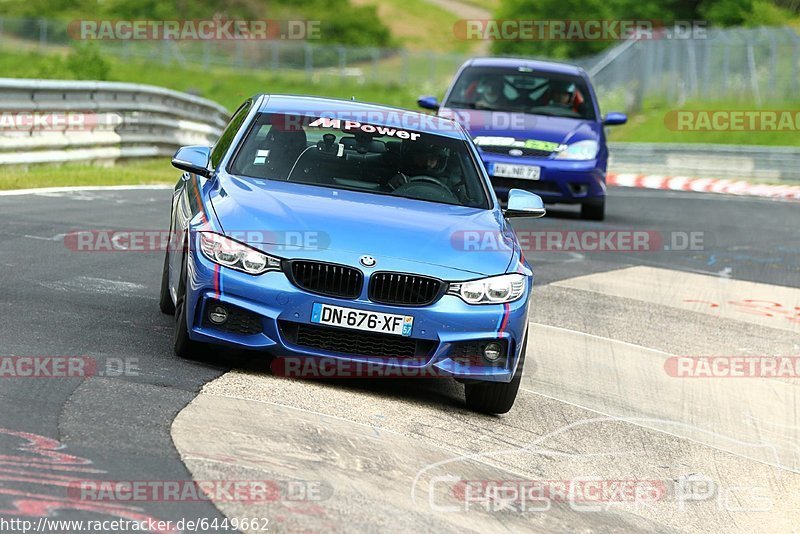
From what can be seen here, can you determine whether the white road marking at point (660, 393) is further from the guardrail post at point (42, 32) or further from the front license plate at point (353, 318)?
the guardrail post at point (42, 32)

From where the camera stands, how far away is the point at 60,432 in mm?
5879

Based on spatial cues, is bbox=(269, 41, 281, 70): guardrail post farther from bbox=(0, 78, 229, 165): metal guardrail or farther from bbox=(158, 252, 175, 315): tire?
bbox=(158, 252, 175, 315): tire

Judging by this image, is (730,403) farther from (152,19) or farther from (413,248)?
(152,19)

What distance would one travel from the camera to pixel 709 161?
99.9 feet

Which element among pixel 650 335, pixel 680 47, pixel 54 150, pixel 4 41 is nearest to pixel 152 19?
pixel 4 41

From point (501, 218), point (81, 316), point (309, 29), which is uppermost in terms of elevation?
point (501, 218)

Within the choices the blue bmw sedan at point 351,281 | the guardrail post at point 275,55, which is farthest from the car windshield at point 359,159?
the guardrail post at point 275,55

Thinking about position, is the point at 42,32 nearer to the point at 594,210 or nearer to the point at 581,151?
the point at 594,210

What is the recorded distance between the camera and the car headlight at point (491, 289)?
7.33m

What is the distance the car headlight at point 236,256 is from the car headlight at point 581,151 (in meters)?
9.99

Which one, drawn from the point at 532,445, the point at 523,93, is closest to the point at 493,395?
the point at 532,445

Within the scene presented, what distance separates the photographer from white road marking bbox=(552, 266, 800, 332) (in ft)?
39.3

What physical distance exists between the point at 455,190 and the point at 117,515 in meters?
4.07

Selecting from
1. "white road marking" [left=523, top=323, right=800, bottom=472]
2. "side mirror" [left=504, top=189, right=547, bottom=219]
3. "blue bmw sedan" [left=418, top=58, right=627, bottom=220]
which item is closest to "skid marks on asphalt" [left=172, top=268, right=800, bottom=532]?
"white road marking" [left=523, top=323, right=800, bottom=472]
